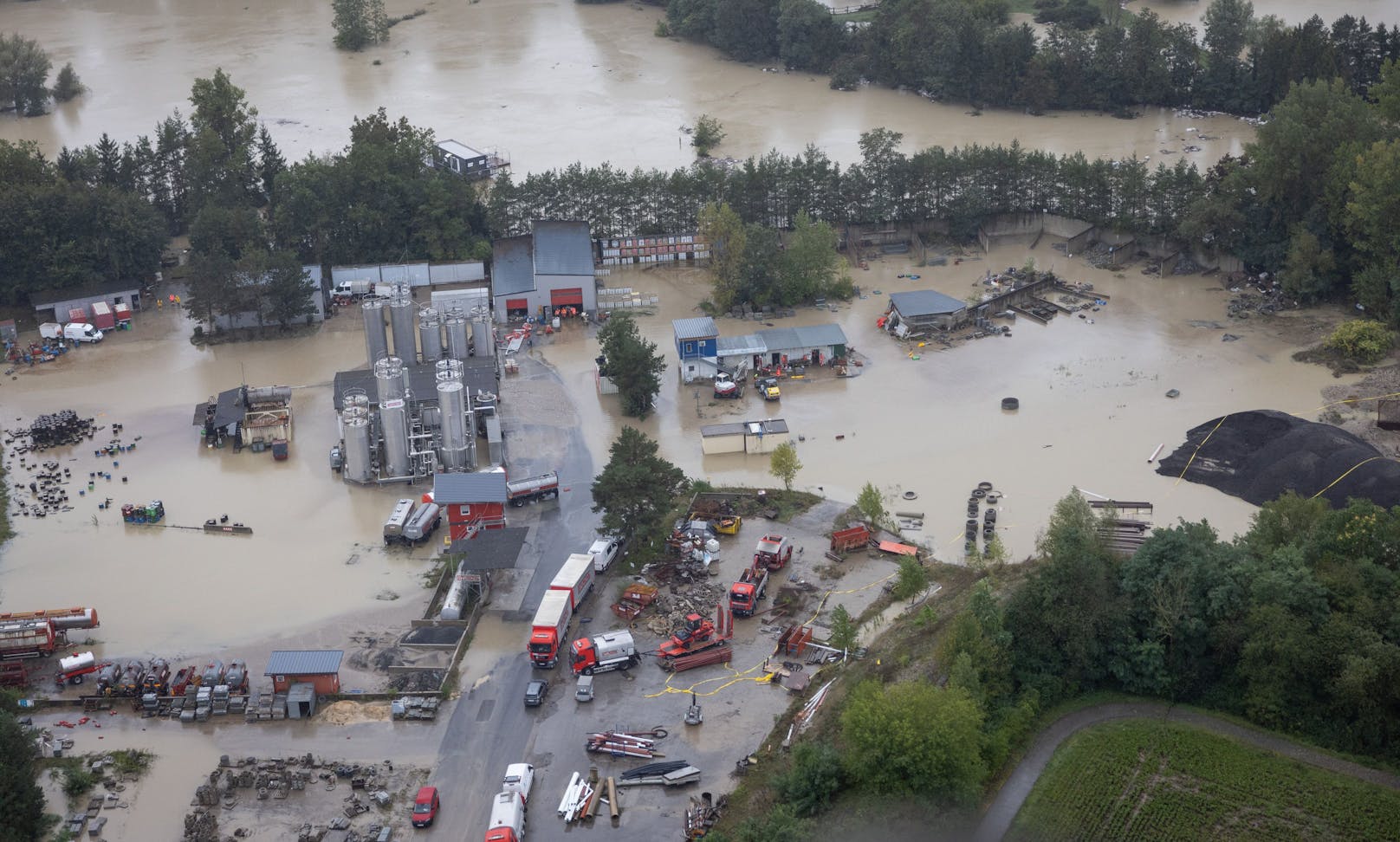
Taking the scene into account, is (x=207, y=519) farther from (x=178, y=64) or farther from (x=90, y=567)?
(x=178, y=64)

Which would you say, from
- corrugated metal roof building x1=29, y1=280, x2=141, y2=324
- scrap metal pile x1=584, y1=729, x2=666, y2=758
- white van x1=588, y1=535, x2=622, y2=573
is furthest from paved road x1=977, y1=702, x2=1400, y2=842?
corrugated metal roof building x1=29, y1=280, x2=141, y2=324

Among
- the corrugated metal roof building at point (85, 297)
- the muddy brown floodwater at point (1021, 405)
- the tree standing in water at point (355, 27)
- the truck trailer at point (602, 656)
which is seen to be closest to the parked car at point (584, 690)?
the truck trailer at point (602, 656)

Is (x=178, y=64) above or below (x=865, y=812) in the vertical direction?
above

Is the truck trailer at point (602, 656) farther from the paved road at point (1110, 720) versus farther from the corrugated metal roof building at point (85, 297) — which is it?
the corrugated metal roof building at point (85, 297)

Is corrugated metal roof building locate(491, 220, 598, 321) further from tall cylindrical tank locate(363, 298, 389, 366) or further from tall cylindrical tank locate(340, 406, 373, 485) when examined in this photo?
tall cylindrical tank locate(340, 406, 373, 485)

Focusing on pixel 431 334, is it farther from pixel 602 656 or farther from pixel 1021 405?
pixel 1021 405

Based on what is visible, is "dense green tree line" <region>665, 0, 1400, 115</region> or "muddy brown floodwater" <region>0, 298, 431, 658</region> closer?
"muddy brown floodwater" <region>0, 298, 431, 658</region>

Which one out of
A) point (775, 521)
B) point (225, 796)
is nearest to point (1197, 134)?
point (775, 521)
